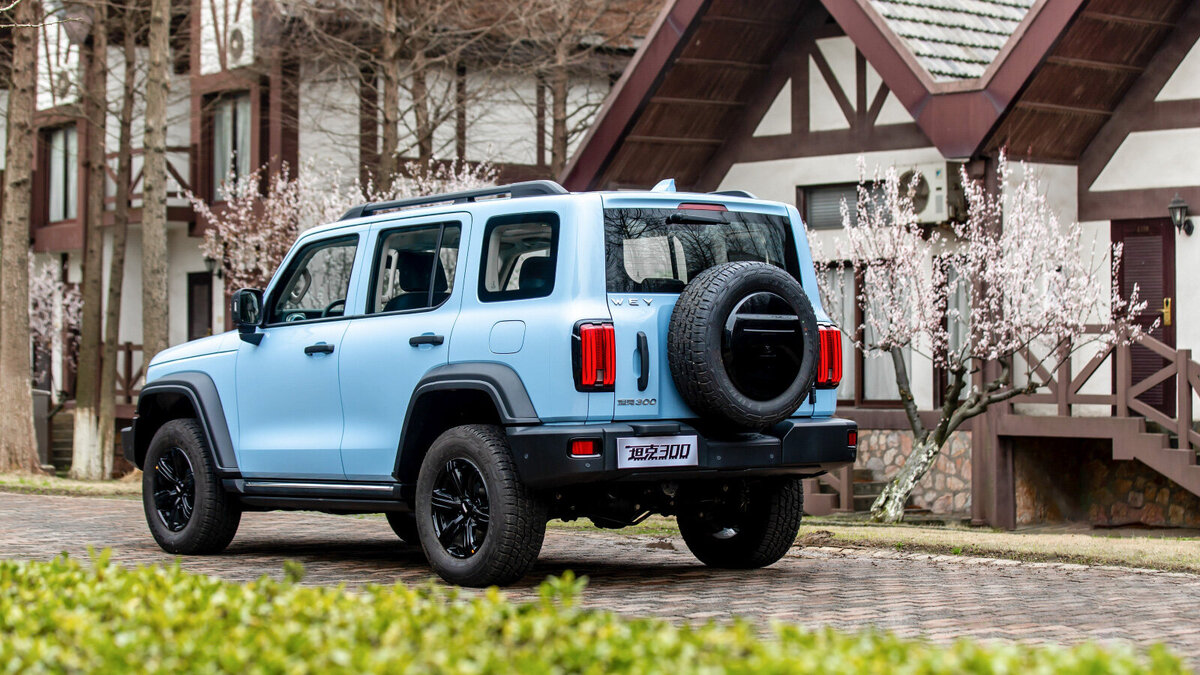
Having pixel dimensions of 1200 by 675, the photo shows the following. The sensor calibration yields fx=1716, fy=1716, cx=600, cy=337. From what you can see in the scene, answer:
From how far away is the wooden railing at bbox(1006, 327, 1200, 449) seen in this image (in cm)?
1725

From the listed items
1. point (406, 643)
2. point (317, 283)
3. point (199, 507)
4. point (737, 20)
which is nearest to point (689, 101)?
point (737, 20)

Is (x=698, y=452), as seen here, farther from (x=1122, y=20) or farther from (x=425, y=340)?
(x=1122, y=20)

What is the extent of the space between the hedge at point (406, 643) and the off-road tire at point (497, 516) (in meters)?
2.71

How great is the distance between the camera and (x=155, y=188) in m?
24.0

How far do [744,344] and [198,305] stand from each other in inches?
1018

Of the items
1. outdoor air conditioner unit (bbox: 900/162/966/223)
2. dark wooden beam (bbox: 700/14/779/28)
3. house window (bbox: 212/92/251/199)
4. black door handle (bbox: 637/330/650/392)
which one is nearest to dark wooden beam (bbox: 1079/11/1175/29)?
outdoor air conditioner unit (bbox: 900/162/966/223)

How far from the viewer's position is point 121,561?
10766 mm

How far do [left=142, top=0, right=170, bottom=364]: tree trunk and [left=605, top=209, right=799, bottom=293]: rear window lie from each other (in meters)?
15.3

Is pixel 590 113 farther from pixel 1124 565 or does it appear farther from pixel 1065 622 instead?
pixel 1065 622

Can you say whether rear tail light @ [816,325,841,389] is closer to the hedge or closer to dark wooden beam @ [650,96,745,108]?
the hedge

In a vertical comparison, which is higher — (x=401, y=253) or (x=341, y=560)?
(x=401, y=253)

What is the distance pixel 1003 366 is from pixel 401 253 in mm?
10009

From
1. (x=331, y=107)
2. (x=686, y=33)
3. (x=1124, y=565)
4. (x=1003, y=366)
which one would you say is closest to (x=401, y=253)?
(x=1124, y=565)

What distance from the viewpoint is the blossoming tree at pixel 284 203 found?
25.9 m
